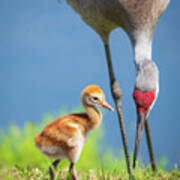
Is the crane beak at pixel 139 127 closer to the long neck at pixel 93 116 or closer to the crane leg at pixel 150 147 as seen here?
the long neck at pixel 93 116

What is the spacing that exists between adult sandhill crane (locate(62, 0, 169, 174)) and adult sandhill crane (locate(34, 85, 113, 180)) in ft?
1.00

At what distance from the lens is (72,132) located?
1977 millimetres

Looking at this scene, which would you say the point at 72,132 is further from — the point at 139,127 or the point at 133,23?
the point at 133,23

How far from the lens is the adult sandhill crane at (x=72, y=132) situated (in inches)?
77.6

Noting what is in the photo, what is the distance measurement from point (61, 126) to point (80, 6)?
1.02 m

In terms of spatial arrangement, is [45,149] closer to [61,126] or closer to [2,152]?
[61,126]

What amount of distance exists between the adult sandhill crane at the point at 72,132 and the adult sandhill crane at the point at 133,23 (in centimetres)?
31

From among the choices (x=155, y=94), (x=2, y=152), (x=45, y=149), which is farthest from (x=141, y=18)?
(x=2, y=152)

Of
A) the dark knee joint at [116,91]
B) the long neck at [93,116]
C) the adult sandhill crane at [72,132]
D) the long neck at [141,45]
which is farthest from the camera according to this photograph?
the dark knee joint at [116,91]

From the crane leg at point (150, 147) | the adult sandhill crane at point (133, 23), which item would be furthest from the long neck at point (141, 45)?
the crane leg at point (150, 147)

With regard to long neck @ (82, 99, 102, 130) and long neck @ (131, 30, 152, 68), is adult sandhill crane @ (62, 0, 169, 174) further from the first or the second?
long neck @ (82, 99, 102, 130)

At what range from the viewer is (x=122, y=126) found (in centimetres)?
249

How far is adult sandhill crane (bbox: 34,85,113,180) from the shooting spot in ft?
6.47

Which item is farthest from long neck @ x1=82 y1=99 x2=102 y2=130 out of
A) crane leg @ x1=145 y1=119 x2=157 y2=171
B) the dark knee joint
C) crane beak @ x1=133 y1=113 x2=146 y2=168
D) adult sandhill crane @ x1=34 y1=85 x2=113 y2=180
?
crane leg @ x1=145 y1=119 x2=157 y2=171
